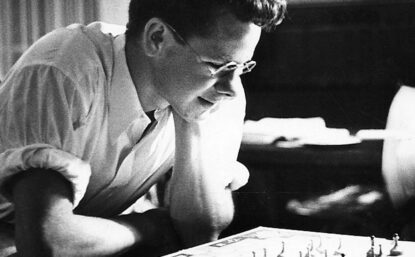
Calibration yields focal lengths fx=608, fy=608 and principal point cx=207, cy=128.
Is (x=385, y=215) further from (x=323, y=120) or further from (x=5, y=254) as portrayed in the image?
(x=5, y=254)

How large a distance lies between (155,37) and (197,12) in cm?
13

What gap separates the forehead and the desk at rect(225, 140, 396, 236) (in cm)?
55

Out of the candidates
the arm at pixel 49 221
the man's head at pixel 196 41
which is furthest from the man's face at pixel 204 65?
the arm at pixel 49 221

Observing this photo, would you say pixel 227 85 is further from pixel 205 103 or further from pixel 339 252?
pixel 339 252

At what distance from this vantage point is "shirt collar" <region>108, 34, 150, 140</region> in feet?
5.19

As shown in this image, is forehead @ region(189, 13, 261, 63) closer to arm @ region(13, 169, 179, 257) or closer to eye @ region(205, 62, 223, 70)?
eye @ region(205, 62, 223, 70)

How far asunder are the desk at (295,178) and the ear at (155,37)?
0.60 meters

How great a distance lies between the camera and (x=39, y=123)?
139cm

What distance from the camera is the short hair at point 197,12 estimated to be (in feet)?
5.10

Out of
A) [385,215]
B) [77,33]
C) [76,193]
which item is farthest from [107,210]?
[385,215]

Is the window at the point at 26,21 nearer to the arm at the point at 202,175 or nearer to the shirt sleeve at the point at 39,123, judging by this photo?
the shirt sleeve at the point at 39,123

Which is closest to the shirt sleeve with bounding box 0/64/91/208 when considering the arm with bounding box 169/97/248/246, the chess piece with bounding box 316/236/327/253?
the arm with bounding box 169/97/248/246

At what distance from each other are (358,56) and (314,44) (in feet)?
0.49

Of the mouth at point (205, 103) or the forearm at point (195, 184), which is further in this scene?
the forearm at point (195, 184)
